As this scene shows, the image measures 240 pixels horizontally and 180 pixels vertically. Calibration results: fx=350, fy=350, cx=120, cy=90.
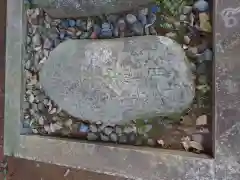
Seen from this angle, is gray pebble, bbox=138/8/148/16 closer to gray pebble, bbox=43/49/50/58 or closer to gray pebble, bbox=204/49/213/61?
gray pebble, bbox=204/49/213/61

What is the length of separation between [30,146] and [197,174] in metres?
0.60

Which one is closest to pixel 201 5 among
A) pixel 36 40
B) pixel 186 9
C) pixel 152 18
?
pixel 186 9

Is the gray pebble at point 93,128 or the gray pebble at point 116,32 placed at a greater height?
the gray pebble at point 116,32

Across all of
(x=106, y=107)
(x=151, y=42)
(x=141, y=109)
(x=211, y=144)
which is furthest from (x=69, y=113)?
(x=211, y=144)

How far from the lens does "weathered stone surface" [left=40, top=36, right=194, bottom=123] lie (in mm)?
1034

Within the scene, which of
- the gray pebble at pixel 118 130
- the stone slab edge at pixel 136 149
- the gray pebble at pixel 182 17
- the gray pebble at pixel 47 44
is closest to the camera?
the stone slab edge at pixel 136 149

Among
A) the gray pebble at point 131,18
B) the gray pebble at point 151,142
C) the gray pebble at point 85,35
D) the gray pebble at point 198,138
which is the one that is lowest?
the gray pebble at point 151,142

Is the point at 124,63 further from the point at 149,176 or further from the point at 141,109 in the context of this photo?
the point at 149,176

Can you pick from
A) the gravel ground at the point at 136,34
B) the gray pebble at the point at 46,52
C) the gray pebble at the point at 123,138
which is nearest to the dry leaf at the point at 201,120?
the gravel ground at the point at 136,34

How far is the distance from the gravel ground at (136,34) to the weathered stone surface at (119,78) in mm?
29

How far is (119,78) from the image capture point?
3.59 ft

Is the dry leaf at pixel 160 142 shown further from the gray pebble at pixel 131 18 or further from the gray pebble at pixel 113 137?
the gray pebble at pixel 131 18

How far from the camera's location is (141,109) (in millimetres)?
1087

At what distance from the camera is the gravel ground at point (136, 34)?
1.01m
